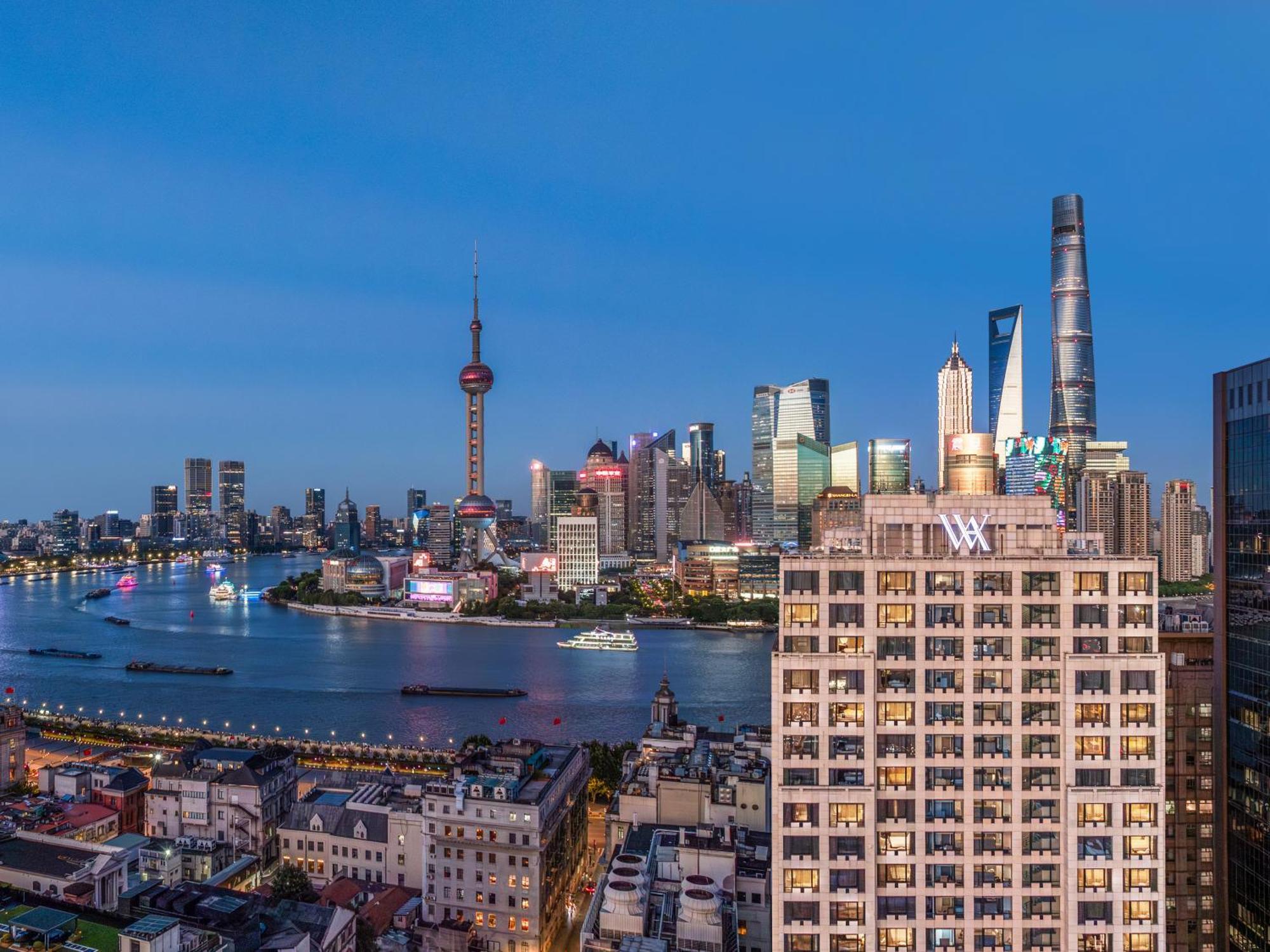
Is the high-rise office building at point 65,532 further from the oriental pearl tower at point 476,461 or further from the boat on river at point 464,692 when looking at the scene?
the boat on river at point 464,692

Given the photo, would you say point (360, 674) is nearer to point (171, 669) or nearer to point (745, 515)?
point (171, 669)

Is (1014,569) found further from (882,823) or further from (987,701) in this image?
(882,823)

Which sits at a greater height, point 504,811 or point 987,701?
point 987,701

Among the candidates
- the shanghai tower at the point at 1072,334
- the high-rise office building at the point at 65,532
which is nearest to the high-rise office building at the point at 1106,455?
the shanghai tower at the point at 1072,334

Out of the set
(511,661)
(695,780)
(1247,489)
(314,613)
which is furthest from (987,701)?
(314,613)

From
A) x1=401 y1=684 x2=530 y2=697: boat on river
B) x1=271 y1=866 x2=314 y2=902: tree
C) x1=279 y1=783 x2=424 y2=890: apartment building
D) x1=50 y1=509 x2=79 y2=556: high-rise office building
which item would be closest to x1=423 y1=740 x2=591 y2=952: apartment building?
x1=279 y1=783 x2=424 y2=890: apartment building

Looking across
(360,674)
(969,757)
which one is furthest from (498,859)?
(360,674)

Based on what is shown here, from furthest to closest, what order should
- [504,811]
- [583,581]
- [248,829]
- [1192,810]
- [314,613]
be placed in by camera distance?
1. [583,581]
2. [314,613]
3. [248,829]
4. [504,811]
5. [1192,810]
